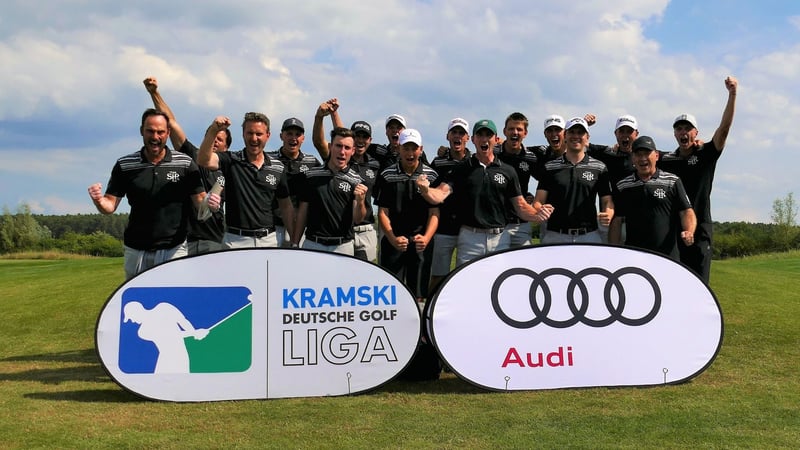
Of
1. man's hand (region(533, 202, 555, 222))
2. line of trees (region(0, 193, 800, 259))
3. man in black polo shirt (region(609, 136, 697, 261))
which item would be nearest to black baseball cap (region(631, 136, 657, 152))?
man in black polo shirt (region(609, 136, 697, 261))

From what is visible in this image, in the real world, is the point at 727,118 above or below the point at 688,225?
above

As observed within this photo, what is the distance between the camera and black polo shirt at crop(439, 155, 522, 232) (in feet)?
21.9

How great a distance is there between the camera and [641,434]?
437 centimetres

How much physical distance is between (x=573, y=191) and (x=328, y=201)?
105 inches

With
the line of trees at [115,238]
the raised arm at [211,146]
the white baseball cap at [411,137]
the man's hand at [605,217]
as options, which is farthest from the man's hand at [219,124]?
the line of trees at [115,238]

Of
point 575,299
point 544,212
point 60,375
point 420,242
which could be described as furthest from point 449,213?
point 60,375

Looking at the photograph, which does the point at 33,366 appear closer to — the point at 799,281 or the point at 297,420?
the point at 297,420

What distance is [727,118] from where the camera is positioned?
23.1 ft

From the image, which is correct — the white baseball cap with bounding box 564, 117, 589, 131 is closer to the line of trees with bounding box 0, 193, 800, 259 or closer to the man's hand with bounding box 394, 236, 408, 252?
the man's hand with bounding box 394, 236, 408, 252

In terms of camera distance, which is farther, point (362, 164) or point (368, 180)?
point (362, 164)

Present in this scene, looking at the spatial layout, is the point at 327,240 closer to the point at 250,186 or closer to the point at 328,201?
the point at 328,201

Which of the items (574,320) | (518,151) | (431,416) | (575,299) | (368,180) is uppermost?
(518,151)

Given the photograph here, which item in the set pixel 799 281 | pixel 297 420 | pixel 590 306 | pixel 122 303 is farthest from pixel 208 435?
pixel 799 281

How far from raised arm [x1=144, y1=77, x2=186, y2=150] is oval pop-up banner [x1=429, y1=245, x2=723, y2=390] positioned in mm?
3634
